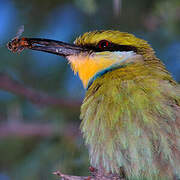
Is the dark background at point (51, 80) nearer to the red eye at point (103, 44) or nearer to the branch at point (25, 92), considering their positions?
the branch at point (25, 92)

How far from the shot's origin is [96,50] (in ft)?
10.6

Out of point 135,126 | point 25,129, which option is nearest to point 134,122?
point 135,126

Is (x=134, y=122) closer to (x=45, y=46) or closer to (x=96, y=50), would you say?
(x=96, y=50)

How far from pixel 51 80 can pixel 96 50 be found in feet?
3.97

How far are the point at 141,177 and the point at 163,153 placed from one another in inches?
7.3

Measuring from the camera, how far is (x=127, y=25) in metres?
4.27

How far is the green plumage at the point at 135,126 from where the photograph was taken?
262 centimetres

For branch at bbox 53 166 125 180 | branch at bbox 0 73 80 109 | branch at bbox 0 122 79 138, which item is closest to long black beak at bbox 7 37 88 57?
branch at bbox 0 73 80 109

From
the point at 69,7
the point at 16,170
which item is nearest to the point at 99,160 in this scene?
the point at 16,170

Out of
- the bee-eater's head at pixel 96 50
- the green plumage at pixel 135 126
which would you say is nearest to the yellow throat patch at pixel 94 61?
the bee-eater's head at pixel 96 50

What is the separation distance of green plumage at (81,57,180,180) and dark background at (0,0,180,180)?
56cm

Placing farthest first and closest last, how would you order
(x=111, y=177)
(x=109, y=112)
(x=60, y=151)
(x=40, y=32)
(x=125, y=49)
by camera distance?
(x=40, y=32), (x=60, y=151), (x=125, y=49), (x=109, y=112), (x=111, y=177)

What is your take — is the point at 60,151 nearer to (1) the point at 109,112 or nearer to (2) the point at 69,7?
(1) the point at 109,112

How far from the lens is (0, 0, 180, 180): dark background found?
3.59m
